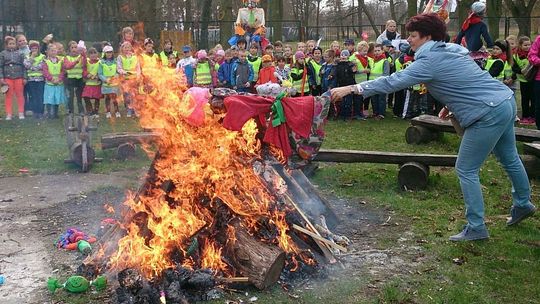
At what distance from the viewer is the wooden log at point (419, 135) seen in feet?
34.3

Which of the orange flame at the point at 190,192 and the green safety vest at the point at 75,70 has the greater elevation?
the green safety vest at the point at 75,70

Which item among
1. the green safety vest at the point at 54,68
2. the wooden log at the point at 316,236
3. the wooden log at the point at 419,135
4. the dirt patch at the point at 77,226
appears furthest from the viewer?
the green safety vest at the point at 54,68

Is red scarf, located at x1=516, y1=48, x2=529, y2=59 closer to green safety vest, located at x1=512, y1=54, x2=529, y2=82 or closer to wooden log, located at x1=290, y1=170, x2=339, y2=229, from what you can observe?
green safety vest, located at x1=512, y1=54, x2=529, y2=82

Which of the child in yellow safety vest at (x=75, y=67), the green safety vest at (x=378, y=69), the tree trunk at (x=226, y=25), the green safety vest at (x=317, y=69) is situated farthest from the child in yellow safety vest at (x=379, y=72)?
the tree trunk at (x=226, y=25)

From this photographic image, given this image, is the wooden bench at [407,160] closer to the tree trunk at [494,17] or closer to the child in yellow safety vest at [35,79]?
the child in yellow safety vest at [35,79]

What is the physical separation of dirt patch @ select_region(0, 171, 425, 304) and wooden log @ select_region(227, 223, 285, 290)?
0.89 feet

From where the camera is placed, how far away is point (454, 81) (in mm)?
5418

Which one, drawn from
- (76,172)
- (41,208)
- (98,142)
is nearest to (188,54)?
(98,142)

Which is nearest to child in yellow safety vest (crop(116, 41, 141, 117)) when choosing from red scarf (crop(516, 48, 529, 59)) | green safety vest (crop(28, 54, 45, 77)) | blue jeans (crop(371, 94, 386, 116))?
green safety vest (crop(28, 54, 45, 77))

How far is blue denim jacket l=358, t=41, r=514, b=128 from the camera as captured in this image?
5.39 metres

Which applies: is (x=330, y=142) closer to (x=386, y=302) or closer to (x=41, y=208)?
(x=41, y=208)

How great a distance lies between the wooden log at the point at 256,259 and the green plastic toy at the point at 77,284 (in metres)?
1.04

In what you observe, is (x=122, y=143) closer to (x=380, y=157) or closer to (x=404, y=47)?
(x=380, y=157)

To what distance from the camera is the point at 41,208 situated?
6820 mm
